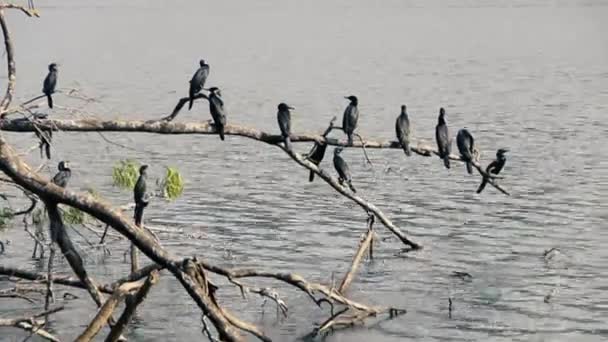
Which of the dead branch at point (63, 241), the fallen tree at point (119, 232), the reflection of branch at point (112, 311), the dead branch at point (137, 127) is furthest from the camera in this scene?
the dead branch at point (137, 127)

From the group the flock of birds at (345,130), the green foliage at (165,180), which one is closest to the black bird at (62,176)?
the green foliage at (165,180)

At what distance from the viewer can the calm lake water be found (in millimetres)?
20188

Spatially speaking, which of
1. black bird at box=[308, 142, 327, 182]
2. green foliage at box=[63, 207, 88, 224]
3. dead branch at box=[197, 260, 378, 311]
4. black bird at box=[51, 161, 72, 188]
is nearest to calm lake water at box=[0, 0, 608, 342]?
green foliage at box=[63, 207, 88, 224]

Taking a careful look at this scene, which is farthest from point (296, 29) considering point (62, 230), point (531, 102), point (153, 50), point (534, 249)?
point (62, 230)

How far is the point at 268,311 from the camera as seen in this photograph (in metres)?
20.1

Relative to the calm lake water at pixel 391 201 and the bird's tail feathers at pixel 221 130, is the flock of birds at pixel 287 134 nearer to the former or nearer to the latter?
the bird's tail feathers at pixel 221 130

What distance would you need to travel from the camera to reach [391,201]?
3128cm

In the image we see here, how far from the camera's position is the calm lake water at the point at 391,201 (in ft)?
66.2

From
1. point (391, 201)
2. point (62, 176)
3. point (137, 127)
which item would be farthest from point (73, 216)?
point (391, 201)

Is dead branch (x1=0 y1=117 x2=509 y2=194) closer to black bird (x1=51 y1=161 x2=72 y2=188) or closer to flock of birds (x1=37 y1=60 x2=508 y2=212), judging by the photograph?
flock of birds (x1=37 y1=60 x2=508 y2=212)

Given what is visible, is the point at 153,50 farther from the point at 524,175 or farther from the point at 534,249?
the point at 534,249

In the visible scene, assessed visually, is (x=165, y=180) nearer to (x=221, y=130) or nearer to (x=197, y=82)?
(x=197, y=82)

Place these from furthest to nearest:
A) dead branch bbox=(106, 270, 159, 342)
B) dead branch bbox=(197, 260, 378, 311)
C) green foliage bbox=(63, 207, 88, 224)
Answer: green foliage bbox=(63, 207, 88, 224) < dead branch bbox=(197, 260, 378, 311) < dead branch bbox=(106, 270, 159, 342)

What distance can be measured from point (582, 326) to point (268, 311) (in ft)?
17.9
